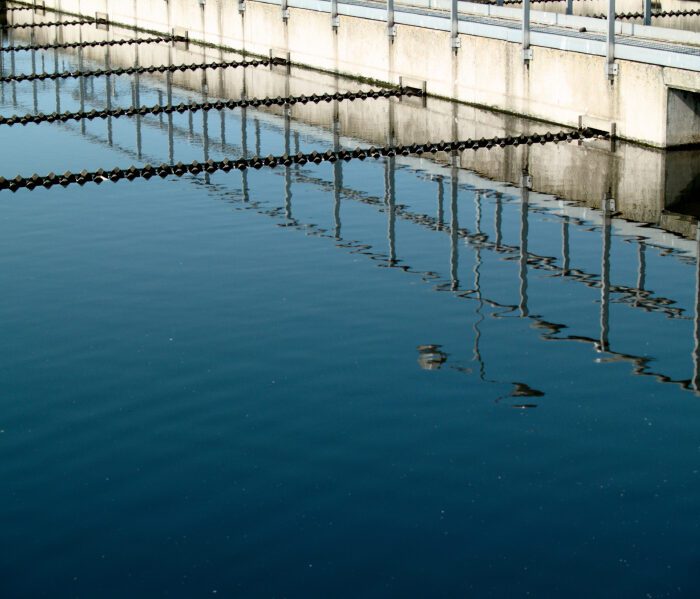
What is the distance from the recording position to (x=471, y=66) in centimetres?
4531

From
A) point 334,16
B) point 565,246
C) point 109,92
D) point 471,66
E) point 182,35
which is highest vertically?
point 334,16

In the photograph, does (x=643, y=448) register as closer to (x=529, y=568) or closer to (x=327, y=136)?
(x=529, y=568)

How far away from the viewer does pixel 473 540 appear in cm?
1623

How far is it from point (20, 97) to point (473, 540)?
38.4 meters

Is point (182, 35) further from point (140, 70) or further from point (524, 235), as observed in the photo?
point (524, 235)

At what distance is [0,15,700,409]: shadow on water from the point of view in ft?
82.4

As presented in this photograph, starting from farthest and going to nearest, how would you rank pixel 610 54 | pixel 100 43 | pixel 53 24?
pixel 53 24, pixel 100 43, pixel 610 54

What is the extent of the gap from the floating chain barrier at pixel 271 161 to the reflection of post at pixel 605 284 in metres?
6.60

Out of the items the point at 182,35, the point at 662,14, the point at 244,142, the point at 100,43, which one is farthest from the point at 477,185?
the point at 182,35

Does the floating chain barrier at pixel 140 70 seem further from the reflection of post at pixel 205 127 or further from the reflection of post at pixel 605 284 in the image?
the reflection of post at pixel 605 284

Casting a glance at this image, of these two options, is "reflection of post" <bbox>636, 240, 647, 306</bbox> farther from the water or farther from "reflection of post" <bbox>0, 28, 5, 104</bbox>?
"reflection of post" <bbox>0, 28, 5, 104</bbox>

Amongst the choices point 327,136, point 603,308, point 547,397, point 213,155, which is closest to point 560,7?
point 327,136

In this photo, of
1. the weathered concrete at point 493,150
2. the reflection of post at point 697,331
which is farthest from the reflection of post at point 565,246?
the reflection of post at point 697,331

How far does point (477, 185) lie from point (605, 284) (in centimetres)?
895
